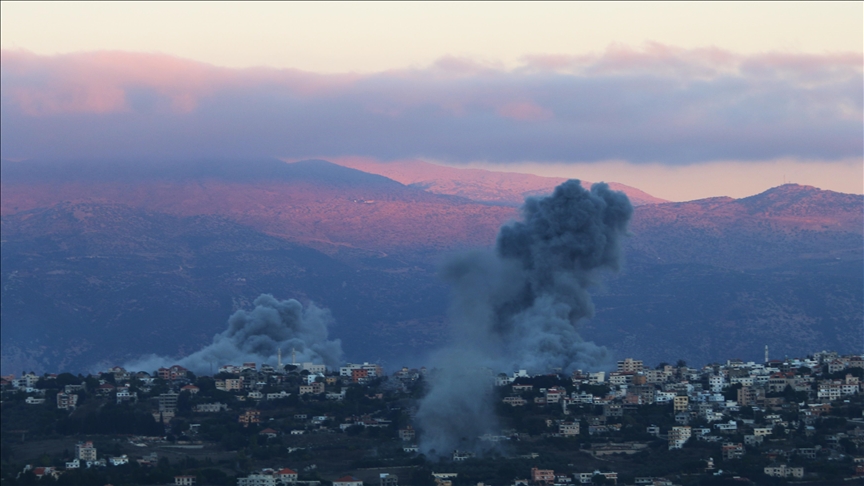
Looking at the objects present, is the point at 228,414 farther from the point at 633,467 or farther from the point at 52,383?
the point at 633,467

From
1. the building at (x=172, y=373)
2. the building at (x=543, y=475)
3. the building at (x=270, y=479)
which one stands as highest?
the building at (x=172, y=373)

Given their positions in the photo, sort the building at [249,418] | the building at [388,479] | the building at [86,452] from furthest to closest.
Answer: the building at [249,418], the building at [86,452], the building at [388,479]

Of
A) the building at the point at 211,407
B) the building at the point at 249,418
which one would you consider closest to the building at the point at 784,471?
the building at the point at 249,418

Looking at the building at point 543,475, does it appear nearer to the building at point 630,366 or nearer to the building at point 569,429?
the building at point 569,429

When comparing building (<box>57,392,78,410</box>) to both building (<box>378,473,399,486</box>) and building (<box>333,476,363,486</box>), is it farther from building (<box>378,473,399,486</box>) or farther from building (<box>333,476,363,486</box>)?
building (<box>378,473,399,486</box>)

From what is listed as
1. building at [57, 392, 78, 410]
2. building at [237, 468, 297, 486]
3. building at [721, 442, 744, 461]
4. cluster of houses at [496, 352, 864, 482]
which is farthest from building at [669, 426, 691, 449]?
building at [57, 392, 78, 410]

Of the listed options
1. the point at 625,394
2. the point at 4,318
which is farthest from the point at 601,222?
the point at 4,318
